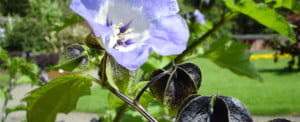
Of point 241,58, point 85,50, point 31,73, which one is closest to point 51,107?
point 85,50

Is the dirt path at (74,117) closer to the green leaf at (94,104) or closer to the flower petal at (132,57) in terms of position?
the green leaf at (94,104)

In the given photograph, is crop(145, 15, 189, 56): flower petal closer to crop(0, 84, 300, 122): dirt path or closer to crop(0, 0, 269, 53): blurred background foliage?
crop(0, 0, 269, 53): blurred background foliage

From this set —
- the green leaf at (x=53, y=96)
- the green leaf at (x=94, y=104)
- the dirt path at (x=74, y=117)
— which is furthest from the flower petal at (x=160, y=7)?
the green leaf at (x=94, y=104)

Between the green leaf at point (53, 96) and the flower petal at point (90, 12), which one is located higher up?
the flower petal at point (90, 12)

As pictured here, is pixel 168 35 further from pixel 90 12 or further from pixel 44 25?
pixel 44 25

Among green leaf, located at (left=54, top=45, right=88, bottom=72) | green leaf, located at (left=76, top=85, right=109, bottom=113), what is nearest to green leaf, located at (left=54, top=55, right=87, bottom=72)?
green leaf, located at (left=54, top=45, right=88, bottom=72)

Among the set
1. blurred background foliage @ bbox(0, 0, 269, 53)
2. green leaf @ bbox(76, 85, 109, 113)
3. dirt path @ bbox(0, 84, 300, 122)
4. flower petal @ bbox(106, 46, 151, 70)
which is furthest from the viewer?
green leaf @ bbox(76, 85, 109, 113)

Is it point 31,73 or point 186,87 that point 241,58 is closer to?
point 186,87

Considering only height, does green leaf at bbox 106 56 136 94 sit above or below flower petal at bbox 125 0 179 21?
below

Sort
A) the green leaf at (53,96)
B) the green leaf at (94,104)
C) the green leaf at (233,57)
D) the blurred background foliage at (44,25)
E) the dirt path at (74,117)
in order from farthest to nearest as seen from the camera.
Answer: the green leaf at (94,104) → the dirt path at (74,117) → the blurred background foliage at (44,25) → the green leaf at (233,57) → the green leaf at (53,96)
